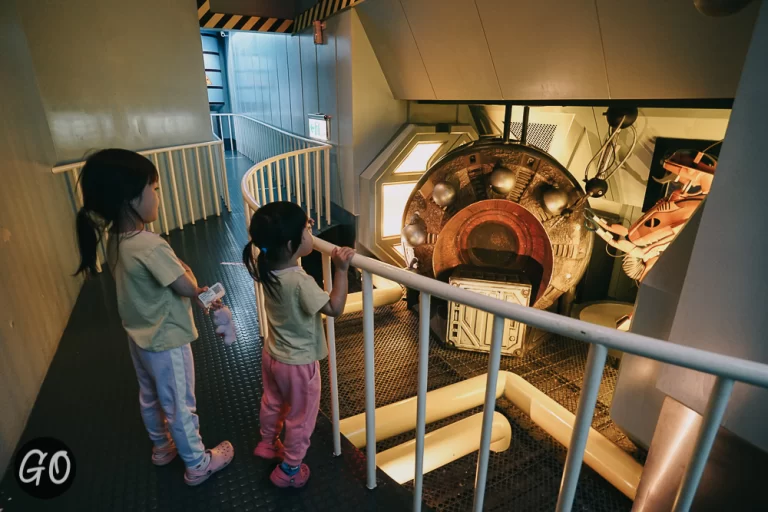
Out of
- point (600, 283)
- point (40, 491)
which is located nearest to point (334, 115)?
point (600, 283)

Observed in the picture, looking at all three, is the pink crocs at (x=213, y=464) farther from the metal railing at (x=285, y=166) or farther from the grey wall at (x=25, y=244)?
the metal railing at (x=285, y=166)

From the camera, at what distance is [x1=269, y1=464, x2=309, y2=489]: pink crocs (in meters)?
1.68

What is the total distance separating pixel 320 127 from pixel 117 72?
2.39 meters

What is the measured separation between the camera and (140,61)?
186 inches

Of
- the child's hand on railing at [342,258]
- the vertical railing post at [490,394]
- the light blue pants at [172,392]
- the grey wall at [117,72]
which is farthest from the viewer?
the grey wall at [117,72]

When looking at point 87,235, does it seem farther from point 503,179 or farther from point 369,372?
point 503,179

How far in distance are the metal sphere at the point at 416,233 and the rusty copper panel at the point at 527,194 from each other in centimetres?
5

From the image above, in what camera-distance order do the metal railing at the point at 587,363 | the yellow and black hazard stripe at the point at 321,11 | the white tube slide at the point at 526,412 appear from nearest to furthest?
the metal railing at the point at 587,363
the white tube slide at the point at 526,412
the yellow and black hazard stripe at the point at 321,11

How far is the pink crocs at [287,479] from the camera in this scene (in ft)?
5.52

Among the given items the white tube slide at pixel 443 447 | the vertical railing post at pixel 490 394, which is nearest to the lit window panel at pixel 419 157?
the white tube slide at pixel 443 447

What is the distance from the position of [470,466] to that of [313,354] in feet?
6.04

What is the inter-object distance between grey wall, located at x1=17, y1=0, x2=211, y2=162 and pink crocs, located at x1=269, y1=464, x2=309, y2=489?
146 inches

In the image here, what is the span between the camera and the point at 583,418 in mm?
1010

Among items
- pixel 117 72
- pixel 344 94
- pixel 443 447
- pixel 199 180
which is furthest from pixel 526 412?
pixel 117 72
